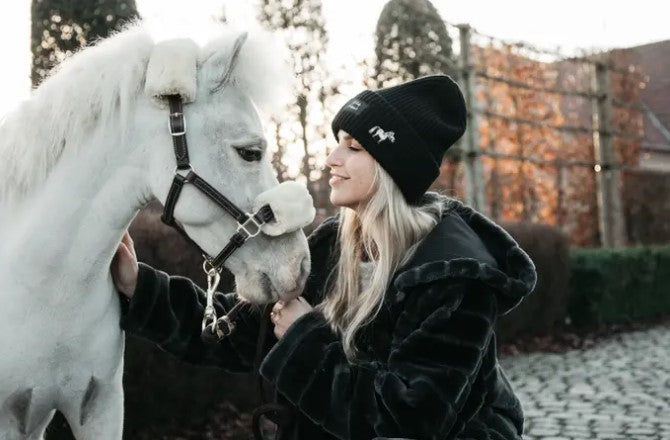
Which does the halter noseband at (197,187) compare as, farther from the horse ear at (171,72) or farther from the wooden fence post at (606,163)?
the wooden fence post at (606,163)

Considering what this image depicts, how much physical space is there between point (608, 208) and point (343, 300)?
41.1 ft

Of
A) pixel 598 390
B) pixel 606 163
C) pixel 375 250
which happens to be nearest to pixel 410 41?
pixel 606 163

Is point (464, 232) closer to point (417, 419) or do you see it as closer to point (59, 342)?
point (417, 419)

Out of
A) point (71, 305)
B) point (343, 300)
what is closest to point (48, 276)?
point (71, 305)

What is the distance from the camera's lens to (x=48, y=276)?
2135 millimetres

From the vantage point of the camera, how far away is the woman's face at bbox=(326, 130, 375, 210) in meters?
2.48

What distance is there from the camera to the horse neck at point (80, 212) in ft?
7.01

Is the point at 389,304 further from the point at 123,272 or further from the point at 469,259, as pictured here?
the point at 123,272

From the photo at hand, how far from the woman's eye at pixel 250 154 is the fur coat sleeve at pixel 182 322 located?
54cm

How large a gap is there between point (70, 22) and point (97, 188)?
4.02m

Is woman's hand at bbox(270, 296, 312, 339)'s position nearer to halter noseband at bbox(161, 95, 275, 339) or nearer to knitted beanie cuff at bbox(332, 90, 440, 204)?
halter noseband at bbox(161, 95, 275, 339)

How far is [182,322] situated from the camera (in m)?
2.58

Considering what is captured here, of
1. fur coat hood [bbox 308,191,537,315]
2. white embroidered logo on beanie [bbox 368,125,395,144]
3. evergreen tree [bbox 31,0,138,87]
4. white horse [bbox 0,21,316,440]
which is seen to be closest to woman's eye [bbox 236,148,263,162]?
white horse [bbox 0,21,316,440]

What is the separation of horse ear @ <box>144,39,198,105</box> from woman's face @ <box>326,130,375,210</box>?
544 mm
